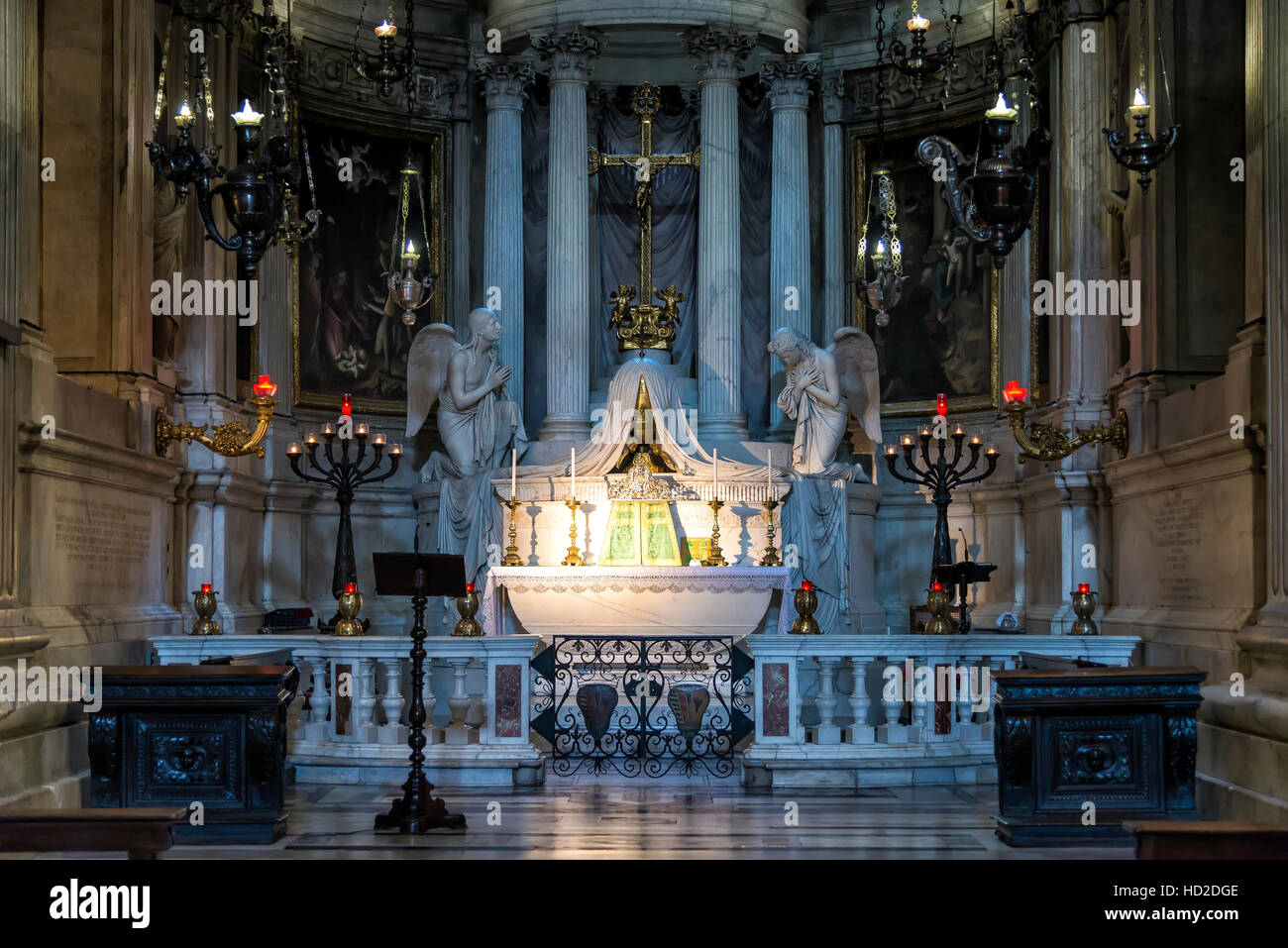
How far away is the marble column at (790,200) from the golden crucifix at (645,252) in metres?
1.08

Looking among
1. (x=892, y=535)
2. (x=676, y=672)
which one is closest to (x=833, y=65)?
(x=892, y=535)

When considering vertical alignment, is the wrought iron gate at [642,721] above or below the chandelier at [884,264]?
below

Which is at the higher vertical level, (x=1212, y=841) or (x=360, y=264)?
(x=360, y=264)

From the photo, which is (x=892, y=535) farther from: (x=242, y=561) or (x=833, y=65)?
(x=242, y=561)

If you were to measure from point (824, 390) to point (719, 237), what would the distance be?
102 inches

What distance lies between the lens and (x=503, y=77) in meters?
19.8

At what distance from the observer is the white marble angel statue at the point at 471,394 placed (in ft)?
59.4

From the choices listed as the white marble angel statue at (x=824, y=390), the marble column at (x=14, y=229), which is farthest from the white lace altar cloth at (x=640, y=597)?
the marble column at (x=14, y=229)

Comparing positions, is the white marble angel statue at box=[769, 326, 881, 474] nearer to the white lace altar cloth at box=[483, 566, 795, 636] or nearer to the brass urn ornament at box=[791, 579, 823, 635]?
the white lace altar cloth at box=[483, 566, 795, 636]

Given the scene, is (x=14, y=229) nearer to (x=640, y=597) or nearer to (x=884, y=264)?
(x=640, y=597)

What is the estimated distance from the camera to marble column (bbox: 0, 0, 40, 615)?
10.0m

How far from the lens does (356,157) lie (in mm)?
20266

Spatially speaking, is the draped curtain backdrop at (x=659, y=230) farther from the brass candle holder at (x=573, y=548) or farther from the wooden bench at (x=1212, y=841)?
the wooden bench at (x=1212, y=841)

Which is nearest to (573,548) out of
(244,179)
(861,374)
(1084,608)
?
(861,374)
